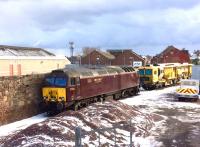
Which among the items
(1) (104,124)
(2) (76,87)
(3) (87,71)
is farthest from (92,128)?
(3) (87,71)

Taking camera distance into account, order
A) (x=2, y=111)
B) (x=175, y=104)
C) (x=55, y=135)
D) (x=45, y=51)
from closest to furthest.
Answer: (x=55, y=135) → (x=2, y=111) → (x=175, y=104) → (x=45, y=51)

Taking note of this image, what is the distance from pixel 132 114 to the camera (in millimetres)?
27234

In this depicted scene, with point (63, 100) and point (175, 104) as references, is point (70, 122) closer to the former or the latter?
point (63, 100)

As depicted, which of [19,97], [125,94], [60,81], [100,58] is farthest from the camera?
[100,58]

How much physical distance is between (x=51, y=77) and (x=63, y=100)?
2.08 m

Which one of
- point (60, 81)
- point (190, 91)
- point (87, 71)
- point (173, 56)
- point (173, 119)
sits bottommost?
point (173, 119)

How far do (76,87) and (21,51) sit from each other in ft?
58.5

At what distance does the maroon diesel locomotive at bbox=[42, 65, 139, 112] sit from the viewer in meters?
27.6

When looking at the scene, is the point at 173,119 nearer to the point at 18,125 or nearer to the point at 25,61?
the point at 18,125

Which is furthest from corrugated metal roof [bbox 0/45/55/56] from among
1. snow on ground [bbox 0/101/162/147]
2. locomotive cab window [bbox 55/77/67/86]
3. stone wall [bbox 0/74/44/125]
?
snow on ground [bbox 0/101/162/147]

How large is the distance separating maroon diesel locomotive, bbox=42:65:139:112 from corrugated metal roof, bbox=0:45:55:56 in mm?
11635

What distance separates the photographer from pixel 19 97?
25953 mm

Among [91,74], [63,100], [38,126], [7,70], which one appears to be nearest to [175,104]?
[91,74]

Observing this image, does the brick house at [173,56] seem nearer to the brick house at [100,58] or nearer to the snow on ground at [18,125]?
the brick house at [100,58]
